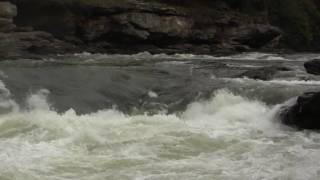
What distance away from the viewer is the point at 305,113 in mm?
14664

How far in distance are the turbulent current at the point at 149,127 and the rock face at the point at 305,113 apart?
0.34m

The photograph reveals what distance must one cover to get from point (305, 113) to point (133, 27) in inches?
759

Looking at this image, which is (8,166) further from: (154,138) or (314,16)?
(314,16)

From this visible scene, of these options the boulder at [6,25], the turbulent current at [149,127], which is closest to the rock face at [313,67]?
the turbulent current at [149,127]

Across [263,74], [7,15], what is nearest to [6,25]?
[7,15]

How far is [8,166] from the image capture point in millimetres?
10703

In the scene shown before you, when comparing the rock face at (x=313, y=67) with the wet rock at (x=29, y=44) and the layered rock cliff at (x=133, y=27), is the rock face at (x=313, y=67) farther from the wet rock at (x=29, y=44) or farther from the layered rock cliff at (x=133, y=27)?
the wet rock at (x=29, y=44)

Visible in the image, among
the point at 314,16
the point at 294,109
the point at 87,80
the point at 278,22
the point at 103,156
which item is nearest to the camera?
the point at 103,156

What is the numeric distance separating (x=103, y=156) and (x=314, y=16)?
127 ft

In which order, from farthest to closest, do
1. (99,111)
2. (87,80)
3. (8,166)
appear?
(87,80) → (99,111) → (8,166)

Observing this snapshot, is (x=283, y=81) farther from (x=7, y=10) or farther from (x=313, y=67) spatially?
(x=7, y=10)

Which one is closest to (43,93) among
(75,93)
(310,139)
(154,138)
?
(75,93)

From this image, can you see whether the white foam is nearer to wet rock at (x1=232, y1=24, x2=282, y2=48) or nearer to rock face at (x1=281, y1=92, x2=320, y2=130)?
rock face at (x1=281, y1=92, x2=320, y2=130)

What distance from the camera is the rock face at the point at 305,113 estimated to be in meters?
14.5
